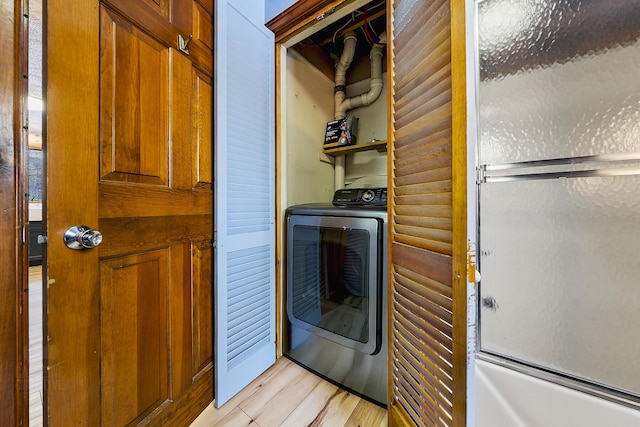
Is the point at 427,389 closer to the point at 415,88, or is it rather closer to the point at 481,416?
the point at 481,416

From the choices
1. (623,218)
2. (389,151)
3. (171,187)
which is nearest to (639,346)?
(623,218)

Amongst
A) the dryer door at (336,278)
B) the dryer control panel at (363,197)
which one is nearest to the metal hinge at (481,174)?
the dryer door at (336,278)

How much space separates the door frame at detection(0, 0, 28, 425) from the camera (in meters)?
0.55

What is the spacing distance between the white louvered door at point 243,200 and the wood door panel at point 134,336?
0.77ft

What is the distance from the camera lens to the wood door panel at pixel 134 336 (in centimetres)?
75

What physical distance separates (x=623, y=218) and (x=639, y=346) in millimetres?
291

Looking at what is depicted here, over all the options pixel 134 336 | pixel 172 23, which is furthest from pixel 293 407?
pixel 172 23

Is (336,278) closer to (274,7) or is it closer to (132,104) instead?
(132,104)

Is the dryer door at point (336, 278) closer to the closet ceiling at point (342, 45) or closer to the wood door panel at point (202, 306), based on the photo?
the wood door panel at point (202, 306)

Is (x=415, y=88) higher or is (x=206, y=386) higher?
(x=415, y=88)

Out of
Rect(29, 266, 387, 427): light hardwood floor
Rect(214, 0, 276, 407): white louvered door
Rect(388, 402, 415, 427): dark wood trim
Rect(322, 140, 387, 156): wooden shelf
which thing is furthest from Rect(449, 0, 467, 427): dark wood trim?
Rect(214, 0, 276, 407): white louvered door

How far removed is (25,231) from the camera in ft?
1.93

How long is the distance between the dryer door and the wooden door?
0.50m

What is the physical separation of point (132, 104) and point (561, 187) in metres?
1.33
